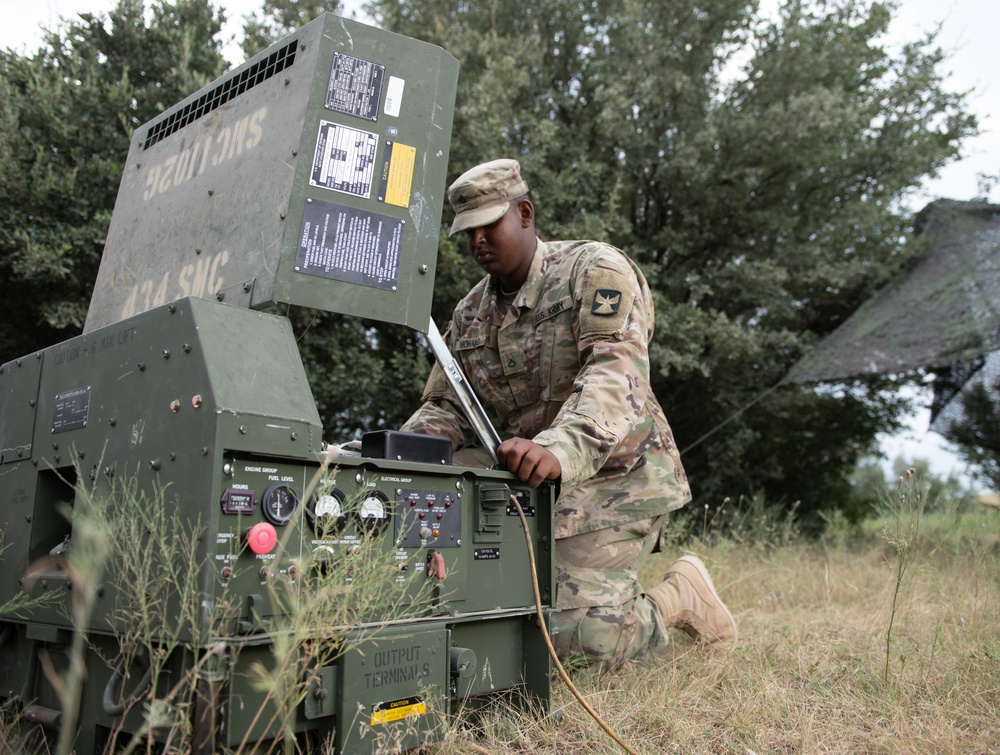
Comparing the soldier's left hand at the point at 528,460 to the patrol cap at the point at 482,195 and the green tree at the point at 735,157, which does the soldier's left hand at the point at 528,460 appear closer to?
the patrol cap at the point at 482,195

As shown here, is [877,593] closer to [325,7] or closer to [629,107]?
[629,107]

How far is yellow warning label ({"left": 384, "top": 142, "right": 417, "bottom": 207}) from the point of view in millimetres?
2410

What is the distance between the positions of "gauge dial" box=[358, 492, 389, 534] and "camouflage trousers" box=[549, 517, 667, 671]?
3.58ft

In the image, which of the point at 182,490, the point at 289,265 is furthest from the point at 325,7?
the point at 182,490

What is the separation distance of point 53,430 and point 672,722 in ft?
6.18

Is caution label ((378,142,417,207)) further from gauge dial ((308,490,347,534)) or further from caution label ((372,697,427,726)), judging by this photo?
caution label ((372,697,427,726))

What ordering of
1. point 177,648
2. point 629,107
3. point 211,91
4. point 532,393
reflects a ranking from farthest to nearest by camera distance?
point 629,107 → point 532,393 → point 211,91 → point 177,648

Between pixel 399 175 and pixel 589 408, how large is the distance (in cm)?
93

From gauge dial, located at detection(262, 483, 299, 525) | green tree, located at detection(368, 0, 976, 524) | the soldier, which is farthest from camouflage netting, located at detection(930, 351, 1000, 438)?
gauge dial, located at detection(262, 483, 299, 525)

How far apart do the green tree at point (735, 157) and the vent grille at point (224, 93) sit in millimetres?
5105

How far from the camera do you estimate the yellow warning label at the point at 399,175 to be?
2410mm

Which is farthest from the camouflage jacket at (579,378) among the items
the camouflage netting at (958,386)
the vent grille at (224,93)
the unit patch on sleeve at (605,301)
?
the camouflage netting at (958,386)

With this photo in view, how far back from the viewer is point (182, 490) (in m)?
1.82

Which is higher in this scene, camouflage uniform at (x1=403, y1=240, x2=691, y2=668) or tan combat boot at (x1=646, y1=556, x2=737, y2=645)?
camouflage uniform at (x1=403, y1=240, x2=691, y2=668)
